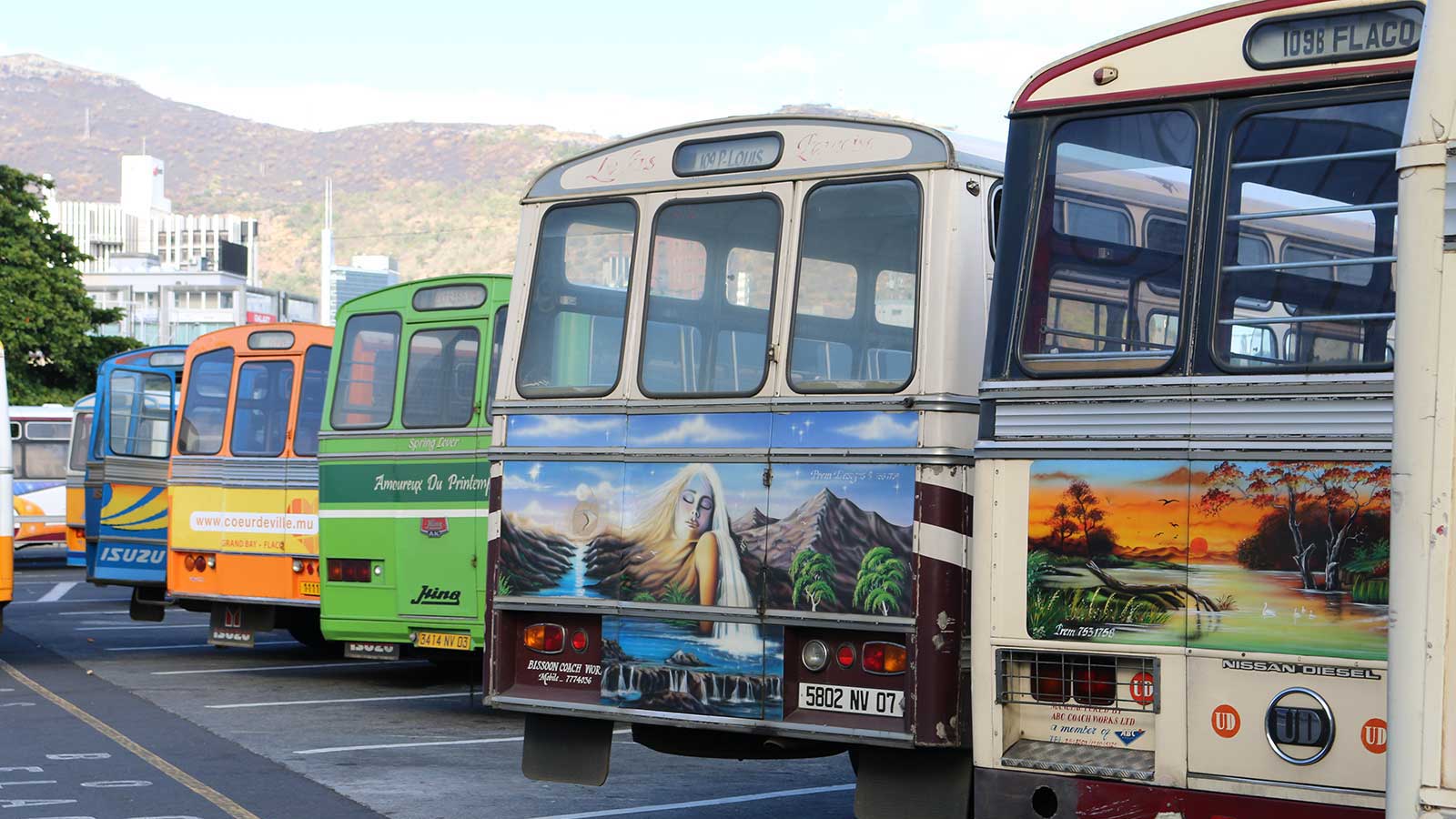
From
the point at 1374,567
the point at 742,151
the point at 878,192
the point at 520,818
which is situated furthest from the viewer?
the point at 520,818

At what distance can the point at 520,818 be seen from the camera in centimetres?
951

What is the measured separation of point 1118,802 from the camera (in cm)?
625

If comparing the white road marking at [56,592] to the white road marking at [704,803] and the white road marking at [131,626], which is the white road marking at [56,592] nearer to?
the white road marking at [131,626]

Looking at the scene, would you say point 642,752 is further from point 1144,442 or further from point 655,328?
point 1144,442

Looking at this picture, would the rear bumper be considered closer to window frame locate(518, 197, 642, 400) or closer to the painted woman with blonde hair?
the painted woman with blonde hair

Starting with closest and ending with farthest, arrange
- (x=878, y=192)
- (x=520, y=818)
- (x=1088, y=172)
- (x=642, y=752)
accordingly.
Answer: (x=1088, y=172), (x=878, y=192), (x=520, y=818), (x=642, y=752)

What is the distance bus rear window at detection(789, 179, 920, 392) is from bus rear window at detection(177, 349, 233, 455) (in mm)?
10533

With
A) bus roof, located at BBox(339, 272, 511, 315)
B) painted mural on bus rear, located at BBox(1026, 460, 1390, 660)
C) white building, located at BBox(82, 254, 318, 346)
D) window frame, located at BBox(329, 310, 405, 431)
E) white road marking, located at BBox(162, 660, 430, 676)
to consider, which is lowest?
white road marking, located at BBox(162, 660, 430, 676)

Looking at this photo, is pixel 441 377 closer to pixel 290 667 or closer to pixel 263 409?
pixel 263 409

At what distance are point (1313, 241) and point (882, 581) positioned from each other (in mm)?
2165

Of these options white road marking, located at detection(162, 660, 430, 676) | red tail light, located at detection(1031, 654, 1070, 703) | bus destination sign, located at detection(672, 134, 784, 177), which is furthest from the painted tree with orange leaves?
white road marking, located at detection(162, 660, 430, 676)

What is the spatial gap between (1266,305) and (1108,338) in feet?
1.87

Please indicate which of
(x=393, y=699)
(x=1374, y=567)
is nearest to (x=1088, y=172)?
(x=1374, y=567)

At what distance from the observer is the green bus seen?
13359 mm
